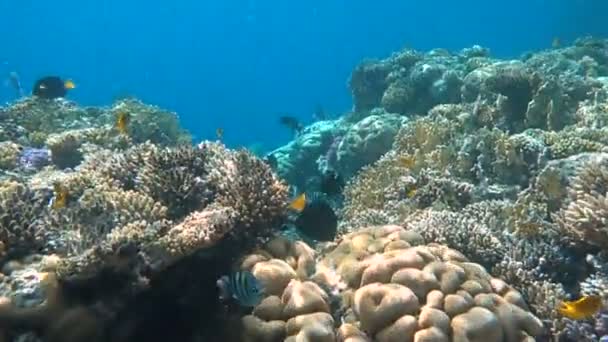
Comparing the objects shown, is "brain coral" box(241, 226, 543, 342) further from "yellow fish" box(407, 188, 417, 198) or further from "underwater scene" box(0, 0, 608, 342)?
"yellow fish" box(407, 188, 417, 198)

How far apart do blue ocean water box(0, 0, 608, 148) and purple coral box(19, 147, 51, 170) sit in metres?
118

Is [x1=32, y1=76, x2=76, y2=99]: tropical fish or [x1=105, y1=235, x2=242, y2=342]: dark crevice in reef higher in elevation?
[x1=32, y1=76, x2=76, y2=99]: tropical fish

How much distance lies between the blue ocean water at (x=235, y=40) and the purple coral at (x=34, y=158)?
117526mm

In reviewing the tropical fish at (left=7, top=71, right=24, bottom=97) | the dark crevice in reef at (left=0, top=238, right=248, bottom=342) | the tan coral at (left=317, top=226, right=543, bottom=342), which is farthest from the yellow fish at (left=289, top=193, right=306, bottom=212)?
the tropical fish at (left=7, top=71, right=24, bottom=97)

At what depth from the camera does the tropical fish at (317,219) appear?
19.9 ft

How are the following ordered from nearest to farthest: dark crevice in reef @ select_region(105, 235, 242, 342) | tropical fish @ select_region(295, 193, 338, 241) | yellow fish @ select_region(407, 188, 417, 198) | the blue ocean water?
dark crevice in reef @ select_region(105, 235, 242, 342) → tropical fish @ select_region(295, 193, 338, 241) → yellow fish @ select_region(407, 188, 417, 198) → the blue ocean water

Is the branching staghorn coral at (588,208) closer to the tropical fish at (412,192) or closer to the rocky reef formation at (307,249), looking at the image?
the rocky reef formation at (307,249)

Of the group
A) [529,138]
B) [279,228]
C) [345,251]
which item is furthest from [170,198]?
[529,138]

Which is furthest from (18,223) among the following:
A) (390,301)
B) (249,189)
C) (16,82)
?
(16,82)

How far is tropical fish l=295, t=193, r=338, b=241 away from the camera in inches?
239

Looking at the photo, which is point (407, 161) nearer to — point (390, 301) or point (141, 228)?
point (390, 301)

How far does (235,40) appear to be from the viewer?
190 m

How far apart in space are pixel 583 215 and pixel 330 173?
3317 millimetres

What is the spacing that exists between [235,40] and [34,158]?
186798mm
